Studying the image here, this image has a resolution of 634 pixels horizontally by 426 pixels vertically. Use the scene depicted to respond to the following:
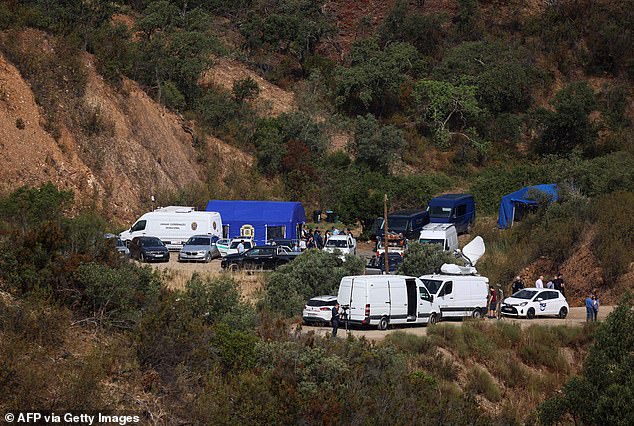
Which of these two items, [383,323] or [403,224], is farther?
[403,224]

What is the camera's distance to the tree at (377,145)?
65.8 metres

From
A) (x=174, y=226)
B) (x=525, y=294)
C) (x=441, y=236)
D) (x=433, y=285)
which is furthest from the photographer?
(x=441, y=236)

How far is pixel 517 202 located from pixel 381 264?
1606 cm

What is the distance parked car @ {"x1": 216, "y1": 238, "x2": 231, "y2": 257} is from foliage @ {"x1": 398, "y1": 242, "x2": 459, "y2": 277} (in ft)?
32.8

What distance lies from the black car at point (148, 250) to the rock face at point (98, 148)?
575 centimetres

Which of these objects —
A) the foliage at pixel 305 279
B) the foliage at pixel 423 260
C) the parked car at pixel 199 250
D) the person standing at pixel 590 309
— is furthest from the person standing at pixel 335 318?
the parked car at pixel 199 250

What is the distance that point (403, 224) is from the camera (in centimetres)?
5378

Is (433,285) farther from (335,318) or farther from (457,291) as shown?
(335,318)

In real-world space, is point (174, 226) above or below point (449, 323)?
above

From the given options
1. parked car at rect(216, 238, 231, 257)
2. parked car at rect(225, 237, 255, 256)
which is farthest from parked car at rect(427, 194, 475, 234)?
parked car at rect(216, 238, 231, 257)

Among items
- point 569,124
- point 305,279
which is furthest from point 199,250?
point 569,124

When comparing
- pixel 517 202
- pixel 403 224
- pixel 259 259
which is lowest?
pixel 259 259

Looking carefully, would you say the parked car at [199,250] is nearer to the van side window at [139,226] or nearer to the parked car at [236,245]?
the parked car at [236,245]

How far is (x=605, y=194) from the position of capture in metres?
47.2
